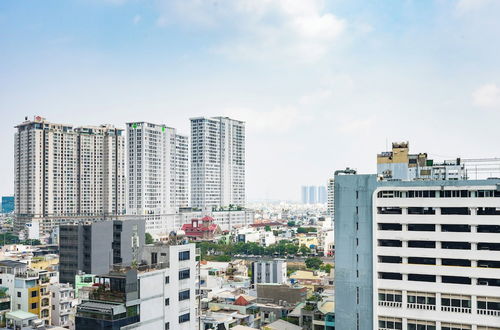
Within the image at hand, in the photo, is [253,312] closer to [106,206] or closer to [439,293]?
[439,293]

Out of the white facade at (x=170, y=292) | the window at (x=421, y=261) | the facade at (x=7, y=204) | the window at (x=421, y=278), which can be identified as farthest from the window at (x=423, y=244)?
the facade at (x=7, y=204)

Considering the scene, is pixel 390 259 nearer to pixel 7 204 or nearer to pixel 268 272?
pixel 268 272

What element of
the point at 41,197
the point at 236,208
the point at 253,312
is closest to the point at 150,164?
the point at 41,197

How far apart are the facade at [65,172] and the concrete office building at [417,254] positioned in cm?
8223

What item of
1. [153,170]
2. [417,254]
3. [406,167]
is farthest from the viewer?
[153,170]

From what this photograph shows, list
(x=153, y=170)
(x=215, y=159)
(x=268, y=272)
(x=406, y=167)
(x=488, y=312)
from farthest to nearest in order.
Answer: (x=215, y=159)
(x=153, y=170)
(x=268, y=272)
(x=406, y=167)
(x=488, y=312)

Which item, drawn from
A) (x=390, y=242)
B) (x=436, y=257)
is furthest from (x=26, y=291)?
(x=436, y=257)

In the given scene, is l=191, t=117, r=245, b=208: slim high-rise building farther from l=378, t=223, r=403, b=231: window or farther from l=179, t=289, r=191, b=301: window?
l=378, t=223, r=403, b=231: window

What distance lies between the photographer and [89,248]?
148ft

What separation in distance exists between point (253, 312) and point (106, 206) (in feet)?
246

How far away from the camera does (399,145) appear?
2711cm

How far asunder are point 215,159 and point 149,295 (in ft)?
362

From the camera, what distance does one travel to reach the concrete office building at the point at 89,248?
44906 mm

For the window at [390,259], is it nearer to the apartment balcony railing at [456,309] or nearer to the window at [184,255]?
the apartment balcony railing at [456,309]
